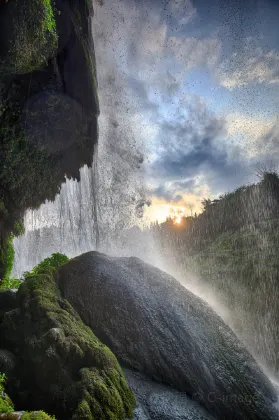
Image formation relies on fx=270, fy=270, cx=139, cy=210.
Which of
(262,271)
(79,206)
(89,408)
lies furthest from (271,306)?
(89,408)

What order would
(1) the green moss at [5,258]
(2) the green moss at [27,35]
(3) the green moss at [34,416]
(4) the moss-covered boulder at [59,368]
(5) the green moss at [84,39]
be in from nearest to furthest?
1. (3) the green moss at [34,416]
2. (4) the moss-covered boulder at [59,368]
3. (2) the green moss at [27,35]
4. (5) the green moss at [84,39]
5. (1) the green moss at [5,258]

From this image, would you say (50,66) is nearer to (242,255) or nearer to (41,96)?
(41,96)

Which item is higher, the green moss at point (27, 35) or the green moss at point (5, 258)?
the green moss at point (27, 35)

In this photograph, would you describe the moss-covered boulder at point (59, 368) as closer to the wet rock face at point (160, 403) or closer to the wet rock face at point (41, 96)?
the wet rock face at point (160, 403)

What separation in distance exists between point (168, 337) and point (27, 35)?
1006 centimetres

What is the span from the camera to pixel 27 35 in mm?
7672

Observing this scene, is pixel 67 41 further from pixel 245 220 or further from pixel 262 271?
pixel 245 220

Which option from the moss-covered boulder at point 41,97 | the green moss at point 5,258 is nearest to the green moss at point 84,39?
the moss-covered boulder at point 41,97

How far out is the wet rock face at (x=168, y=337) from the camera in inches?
306

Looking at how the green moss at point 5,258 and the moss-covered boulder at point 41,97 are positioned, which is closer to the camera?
the moss-covered boulder at point 41,97

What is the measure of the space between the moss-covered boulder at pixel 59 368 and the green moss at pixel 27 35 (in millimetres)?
6819

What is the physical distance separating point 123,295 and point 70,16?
1008 centimetres

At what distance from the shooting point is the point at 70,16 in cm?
954

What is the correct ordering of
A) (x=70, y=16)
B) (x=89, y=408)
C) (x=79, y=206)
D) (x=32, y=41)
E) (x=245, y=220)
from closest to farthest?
(x=89, y=408) → (x=32, y=41) → (x=70, y=16) → (x=79, y=206) → (x=245, y=220)
